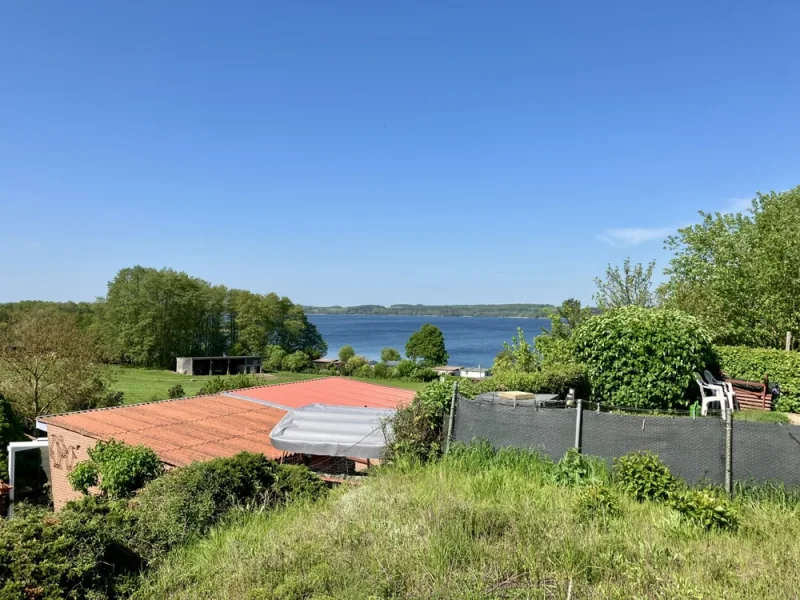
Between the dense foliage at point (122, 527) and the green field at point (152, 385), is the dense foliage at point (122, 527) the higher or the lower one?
the higher one

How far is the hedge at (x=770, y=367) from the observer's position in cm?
1390

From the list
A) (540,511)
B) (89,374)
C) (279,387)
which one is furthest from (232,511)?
(89,374)

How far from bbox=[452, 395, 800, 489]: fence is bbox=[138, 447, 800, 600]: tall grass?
63 centimetres

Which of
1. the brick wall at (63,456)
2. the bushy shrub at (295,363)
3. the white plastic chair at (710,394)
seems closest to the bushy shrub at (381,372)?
the bushy shrub at (295,363)

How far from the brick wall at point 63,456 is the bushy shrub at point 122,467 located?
2251mm

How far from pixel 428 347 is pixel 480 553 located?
197ft

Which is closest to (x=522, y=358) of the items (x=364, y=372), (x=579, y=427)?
(x=579, y=427)

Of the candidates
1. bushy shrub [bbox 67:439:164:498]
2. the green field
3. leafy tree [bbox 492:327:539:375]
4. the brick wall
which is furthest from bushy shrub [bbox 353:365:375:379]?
bushy shrub [bbox 67:439:164:498]

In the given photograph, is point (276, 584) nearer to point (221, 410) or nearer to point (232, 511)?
point (232, 511)

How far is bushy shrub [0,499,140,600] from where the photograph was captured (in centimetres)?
390

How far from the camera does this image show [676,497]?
570 centimetres

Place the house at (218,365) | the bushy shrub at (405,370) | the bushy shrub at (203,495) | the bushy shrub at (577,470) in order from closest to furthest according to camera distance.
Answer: the bushy shrub at (203,495) → the bushy shrub at (577,470) → the bushy shrub at (405,370) → the house at (218,365)

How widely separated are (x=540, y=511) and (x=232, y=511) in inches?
133

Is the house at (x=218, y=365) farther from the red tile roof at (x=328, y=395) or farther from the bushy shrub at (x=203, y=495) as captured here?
the bushy shrub at (x=203, y=495)
